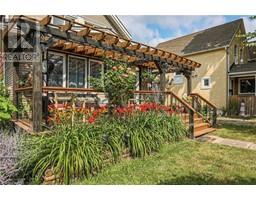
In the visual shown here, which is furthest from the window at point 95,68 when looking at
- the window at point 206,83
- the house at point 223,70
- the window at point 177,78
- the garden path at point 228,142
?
the window at point 177,78

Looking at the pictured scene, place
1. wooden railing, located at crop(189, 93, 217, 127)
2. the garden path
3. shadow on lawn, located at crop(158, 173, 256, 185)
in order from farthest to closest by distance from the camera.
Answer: wooden railing, located at crop(189, 93, 217, 127), the garden path, shadow on lawn, located at crop(158, 173, 256, 185)

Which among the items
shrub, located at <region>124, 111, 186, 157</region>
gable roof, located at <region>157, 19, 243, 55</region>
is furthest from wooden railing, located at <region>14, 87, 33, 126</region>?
gable roof, located at <region>157, 19, 243, 55</region>

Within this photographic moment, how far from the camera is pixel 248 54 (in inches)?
852

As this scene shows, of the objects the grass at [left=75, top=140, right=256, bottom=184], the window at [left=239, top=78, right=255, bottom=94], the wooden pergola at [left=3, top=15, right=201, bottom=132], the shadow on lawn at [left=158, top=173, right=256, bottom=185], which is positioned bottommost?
the shadow on lawn at [left=158, top=173, right=256, bottom=185]

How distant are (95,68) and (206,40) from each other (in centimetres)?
1287

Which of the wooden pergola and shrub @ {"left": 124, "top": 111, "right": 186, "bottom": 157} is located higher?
the wooden pergola

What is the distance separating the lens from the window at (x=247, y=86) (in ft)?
58.4

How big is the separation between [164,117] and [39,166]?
3.93 m

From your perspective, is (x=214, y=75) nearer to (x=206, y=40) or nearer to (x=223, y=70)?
(x=223, y=70)

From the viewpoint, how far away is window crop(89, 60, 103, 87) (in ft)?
35.8

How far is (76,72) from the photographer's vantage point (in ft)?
33.6

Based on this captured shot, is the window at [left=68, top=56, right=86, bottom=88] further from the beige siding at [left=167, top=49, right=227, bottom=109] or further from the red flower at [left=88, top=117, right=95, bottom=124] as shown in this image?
the beige siding at [left=167, top=49, right=227, bottom=109]

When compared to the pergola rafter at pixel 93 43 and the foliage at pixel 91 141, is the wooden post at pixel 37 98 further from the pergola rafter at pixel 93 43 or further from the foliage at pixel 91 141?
the pergola rafter at pixel 93 43
